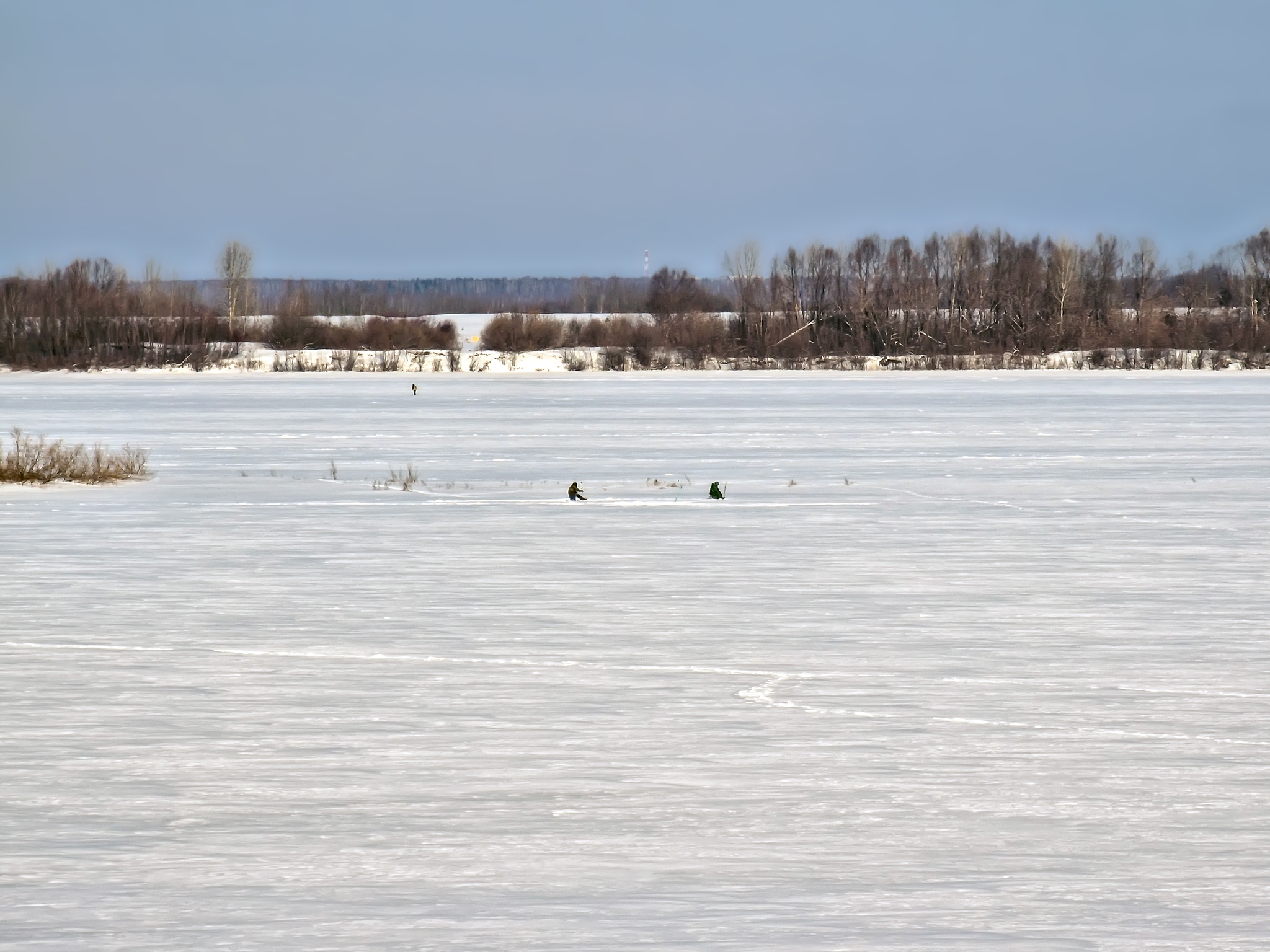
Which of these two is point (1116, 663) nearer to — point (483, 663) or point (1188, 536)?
point (483, 663)

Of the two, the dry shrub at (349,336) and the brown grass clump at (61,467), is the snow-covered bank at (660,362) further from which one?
the brown grass clump at (61,467)

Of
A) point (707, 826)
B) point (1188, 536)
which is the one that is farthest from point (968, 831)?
point (1188, 536)

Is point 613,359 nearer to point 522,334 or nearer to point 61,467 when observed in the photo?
point 522,334

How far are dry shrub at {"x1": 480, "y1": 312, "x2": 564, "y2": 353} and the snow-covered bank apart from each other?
3871mm

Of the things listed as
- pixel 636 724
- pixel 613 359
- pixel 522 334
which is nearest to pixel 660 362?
pixel 613 359

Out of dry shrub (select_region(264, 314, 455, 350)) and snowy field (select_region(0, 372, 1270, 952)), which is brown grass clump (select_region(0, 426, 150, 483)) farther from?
dry shrub (select_region(264, 314, 455, 350))

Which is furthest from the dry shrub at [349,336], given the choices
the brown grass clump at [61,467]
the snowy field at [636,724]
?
the snowy field at [636,724]

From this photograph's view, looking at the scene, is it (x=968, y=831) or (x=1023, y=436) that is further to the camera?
(x=1023, y=436)

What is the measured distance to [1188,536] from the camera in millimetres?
13320

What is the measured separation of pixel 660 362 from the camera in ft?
254

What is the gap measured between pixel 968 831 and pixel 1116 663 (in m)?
3.06

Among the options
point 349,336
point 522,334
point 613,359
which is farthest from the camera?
point 349,336

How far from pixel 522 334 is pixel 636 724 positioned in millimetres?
84027

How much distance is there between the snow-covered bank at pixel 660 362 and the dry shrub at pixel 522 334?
3871 mm
